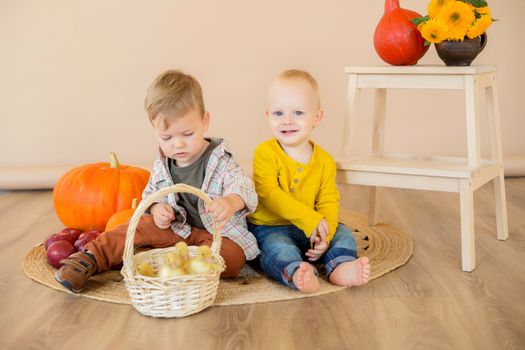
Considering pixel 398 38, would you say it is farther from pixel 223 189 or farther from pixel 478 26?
pixel 223 189

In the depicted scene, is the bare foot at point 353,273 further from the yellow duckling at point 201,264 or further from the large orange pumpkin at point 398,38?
the large orange pumpkin at point 398,38

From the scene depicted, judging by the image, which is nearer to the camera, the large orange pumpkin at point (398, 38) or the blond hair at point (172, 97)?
the blond hair at point (172, 97)

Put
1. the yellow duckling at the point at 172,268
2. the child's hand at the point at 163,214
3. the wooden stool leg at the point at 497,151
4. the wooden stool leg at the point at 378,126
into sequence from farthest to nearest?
the wooden stool leg at the point at 378,126, the wooden stool leg at the point at 497,151, the child's hand at the point at 163,214, the yellow duckling at the point at 172,268

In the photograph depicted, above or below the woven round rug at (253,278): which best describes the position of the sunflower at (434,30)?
above

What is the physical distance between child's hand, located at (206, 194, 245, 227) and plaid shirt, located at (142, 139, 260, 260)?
63mm

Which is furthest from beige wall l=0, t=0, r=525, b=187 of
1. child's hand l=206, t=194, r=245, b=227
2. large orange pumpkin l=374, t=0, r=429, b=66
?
child's hand l=206, t=194, r=245, b=227

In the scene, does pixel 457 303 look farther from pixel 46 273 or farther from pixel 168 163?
pixel 46 273

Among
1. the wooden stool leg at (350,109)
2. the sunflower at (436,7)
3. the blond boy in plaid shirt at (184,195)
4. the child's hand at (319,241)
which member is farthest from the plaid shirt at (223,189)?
the sunflower at (436,7)

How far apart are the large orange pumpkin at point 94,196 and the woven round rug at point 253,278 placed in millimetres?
157

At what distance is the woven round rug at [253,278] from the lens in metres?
1.68

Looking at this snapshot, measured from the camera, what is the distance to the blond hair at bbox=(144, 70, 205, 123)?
1749mm

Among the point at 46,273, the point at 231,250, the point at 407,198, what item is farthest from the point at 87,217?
the point at 407,198

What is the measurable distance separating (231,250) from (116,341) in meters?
0.44

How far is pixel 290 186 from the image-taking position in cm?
193
